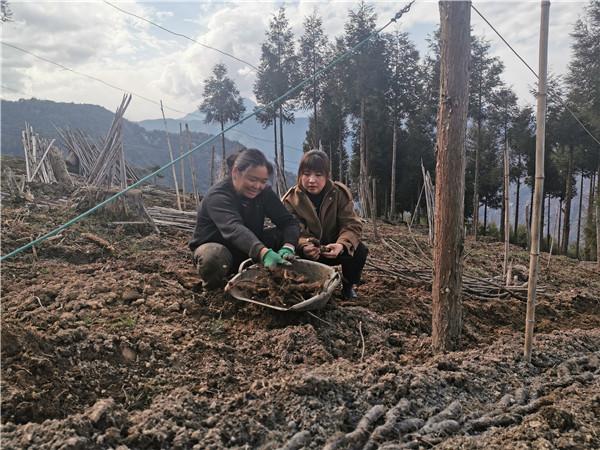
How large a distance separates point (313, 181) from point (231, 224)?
65 centimetres

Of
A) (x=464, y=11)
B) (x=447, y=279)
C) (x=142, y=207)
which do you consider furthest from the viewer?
(x=142, y=207)

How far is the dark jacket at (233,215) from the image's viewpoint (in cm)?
268

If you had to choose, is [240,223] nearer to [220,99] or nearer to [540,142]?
[540,142]

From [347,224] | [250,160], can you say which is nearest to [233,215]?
[250,160]

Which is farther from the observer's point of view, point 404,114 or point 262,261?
point 404,114

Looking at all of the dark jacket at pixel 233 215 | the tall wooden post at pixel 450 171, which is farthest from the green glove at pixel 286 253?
the tall wooden post at pixel 450 171

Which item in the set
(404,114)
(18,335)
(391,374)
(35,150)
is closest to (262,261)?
(391,374)

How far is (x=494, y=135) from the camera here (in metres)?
17.6

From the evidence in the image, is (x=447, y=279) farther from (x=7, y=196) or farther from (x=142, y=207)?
(x=7, y=196)

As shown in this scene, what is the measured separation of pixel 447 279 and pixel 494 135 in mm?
17272

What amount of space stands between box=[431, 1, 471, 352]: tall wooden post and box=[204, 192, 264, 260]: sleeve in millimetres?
1003

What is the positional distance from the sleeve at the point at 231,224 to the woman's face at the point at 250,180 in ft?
A: 0.32

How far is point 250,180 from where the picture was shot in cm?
274

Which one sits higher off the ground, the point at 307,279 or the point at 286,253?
the point at 286,253
